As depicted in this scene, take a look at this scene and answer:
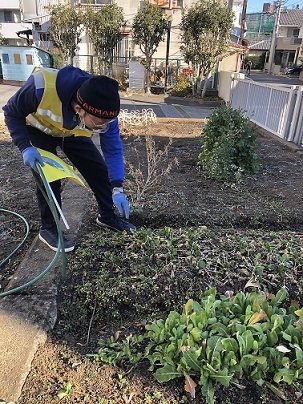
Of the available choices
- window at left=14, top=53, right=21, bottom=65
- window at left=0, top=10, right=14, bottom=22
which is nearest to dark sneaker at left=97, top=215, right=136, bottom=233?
window at left=14, top=53, right=21, bottom=65

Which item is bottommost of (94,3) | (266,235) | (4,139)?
(4,139)

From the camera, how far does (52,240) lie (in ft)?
8.18

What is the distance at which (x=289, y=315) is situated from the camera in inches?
69.9

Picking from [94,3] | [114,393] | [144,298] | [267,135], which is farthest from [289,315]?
[94,3]

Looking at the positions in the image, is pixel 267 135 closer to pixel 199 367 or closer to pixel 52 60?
pixel 199 367

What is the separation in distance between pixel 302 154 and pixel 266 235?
3.35m

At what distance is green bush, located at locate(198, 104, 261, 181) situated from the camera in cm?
400

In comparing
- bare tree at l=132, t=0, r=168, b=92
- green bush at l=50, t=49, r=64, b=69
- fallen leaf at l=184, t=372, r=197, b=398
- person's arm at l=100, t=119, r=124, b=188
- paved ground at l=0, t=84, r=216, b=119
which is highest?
bare tree at l=132, t=0, r=168, b=92

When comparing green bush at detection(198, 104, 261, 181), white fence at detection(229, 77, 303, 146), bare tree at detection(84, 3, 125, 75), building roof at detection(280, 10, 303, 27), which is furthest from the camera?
building roof at detection(280, 10, 303, 27)

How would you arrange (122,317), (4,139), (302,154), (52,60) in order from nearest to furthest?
(122,317)
(302,154)
(4,139)
(52,60)

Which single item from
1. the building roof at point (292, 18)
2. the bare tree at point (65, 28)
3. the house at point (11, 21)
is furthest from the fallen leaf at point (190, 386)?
the building roof at point (292, 18)

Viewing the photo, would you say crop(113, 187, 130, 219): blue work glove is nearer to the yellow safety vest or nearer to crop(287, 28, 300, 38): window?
the yellow safety vest

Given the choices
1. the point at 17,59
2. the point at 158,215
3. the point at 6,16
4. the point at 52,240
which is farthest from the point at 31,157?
the point at 6,16

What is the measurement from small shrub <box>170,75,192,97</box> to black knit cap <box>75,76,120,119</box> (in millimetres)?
13787
